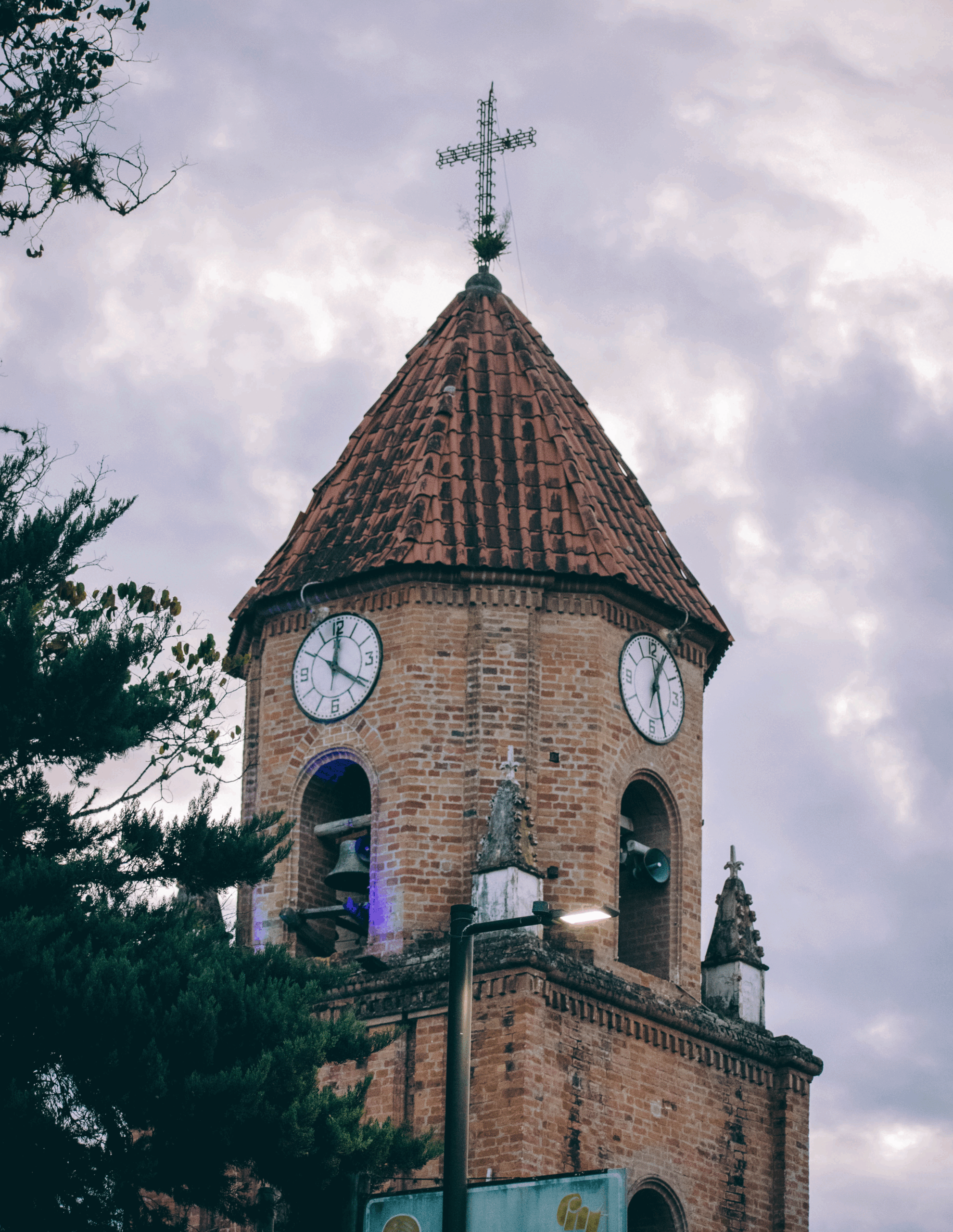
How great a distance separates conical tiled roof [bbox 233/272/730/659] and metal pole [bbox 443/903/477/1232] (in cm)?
921

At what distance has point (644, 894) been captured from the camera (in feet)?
88.9

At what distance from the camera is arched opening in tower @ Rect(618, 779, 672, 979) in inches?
1050

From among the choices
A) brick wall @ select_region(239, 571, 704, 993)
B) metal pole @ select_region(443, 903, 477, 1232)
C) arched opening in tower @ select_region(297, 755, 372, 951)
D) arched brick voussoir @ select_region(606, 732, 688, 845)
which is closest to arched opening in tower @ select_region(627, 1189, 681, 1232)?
brick wall @ select_region(239, 571, 704, 993)

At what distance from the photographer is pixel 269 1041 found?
1909cm

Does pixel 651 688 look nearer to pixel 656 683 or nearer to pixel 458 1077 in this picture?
pixel 656 683

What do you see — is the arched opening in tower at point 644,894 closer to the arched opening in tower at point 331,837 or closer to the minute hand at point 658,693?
the minute hand at point 658,693

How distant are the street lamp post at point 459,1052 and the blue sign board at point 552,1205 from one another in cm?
47

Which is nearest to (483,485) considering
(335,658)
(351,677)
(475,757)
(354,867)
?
(335,658)

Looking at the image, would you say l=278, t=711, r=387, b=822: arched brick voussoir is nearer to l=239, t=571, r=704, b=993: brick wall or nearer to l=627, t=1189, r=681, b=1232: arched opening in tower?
l=239, t=571, r=704, b=993: brick wall

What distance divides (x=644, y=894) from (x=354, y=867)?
3.72 meters

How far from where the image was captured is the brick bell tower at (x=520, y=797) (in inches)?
957

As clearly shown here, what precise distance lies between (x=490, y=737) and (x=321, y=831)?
2467 millimetres

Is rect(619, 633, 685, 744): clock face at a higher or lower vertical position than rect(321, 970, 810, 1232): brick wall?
higher

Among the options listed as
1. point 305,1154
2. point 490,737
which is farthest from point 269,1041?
point 490,737
